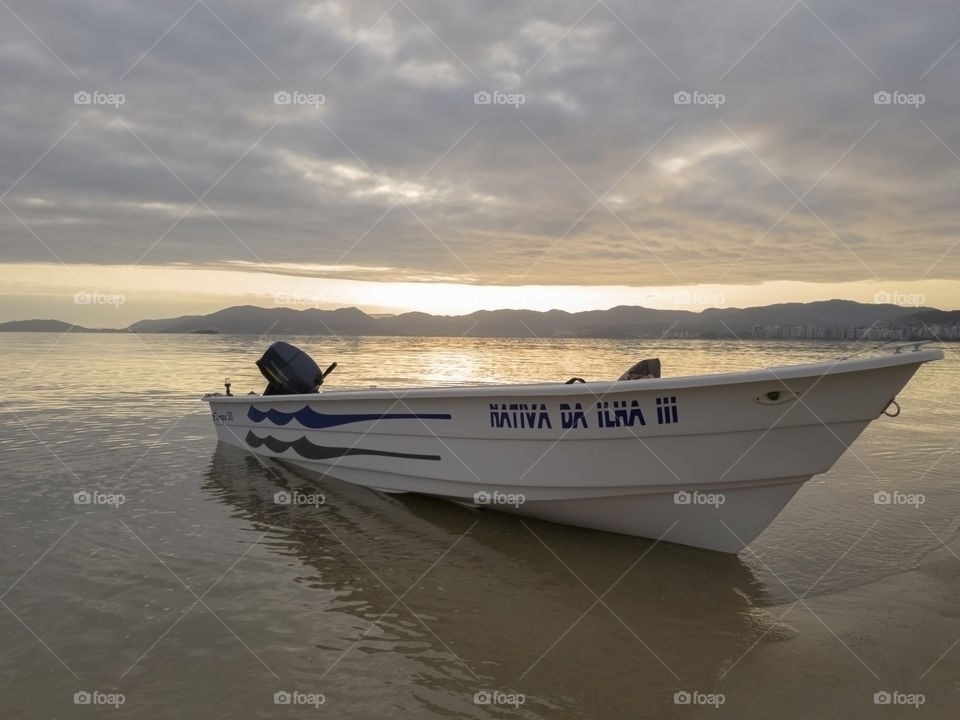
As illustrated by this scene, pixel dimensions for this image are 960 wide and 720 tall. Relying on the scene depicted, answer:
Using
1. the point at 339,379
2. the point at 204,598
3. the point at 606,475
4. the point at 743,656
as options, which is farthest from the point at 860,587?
the point at 339,379

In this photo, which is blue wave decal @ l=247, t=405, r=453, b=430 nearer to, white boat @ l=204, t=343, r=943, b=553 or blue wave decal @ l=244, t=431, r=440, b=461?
white boat @ l=204, t=343, r=943, b=553

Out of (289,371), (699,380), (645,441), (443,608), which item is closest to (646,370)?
(645,441)

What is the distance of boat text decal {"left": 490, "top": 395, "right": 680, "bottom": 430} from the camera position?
231 inches

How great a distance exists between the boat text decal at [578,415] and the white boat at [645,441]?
11 mm

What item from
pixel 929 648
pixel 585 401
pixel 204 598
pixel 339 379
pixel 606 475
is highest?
pixel 339 379

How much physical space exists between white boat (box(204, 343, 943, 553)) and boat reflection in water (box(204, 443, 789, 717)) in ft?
1.32

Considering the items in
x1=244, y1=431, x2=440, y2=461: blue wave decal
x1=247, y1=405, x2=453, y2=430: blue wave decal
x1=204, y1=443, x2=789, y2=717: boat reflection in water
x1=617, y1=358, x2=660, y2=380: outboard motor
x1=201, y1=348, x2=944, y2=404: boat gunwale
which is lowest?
x1=204, y1=443, x2=789, y2=717: boat reflection in water

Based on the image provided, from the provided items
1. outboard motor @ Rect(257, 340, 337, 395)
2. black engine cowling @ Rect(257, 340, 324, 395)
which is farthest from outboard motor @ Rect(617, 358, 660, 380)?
black engine cowling @ Rect(257, 340, 324, 395)

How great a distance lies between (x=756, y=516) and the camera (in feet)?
20.0

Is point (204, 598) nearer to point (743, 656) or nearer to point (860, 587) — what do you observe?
point (743, 656)

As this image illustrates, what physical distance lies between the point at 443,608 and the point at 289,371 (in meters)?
5.85

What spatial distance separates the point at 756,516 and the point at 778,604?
1.10 metres

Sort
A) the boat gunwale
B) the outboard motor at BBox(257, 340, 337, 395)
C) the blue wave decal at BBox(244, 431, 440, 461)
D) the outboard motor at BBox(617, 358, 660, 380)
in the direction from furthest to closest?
the outboard motor at BBox(257, 340, 337, 395), the blue wave decal at BBox(244, 431, 440, 461), the outboard motor at BBox(617, 358, 660, 380), the boat gunwale

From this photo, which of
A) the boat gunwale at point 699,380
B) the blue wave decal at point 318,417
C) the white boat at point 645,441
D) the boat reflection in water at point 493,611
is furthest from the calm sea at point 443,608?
the boat gunwale at point 699,380
